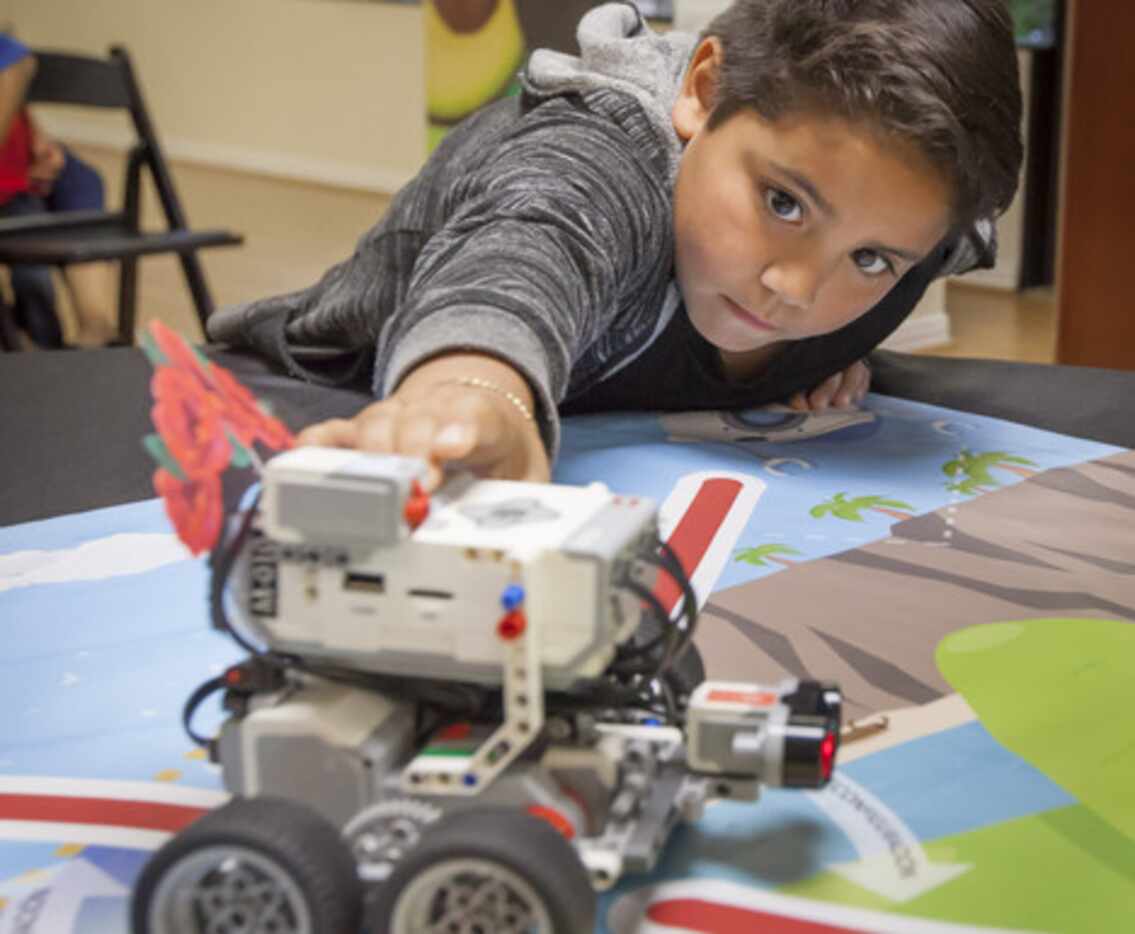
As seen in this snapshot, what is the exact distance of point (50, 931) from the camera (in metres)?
0.50

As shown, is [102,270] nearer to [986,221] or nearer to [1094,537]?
[986,221]

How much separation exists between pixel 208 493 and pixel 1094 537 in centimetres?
57

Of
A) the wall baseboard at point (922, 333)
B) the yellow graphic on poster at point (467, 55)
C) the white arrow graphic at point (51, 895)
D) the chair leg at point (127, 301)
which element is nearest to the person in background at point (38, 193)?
the chair leg at point (127, 301)

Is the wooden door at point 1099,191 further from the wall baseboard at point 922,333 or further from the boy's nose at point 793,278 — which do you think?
the boy's nose at point 793,278

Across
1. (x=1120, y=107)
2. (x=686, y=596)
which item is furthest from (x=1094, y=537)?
(x=1120, y=107)

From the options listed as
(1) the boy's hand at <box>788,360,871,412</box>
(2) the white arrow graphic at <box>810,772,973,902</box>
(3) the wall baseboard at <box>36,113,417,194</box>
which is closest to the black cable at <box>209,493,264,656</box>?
(2) the white arrow graphic at <box>810,772,973,902</box>

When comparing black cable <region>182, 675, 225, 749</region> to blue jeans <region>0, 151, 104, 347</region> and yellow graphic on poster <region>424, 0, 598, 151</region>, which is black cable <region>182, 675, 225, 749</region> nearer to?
yellow graphic on poster <region>424, 0, 598, 151</region>

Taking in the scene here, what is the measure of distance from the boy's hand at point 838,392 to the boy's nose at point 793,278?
27 centimetres

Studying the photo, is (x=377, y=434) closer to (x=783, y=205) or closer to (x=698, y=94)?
(x=783, y=205)

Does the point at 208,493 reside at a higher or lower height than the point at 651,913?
higher

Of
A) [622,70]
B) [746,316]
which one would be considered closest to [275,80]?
[622,70]

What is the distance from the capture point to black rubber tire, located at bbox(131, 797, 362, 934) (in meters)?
0.43

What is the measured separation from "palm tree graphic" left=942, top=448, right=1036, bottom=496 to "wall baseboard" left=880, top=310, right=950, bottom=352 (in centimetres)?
126

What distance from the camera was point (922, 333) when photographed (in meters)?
2.31
